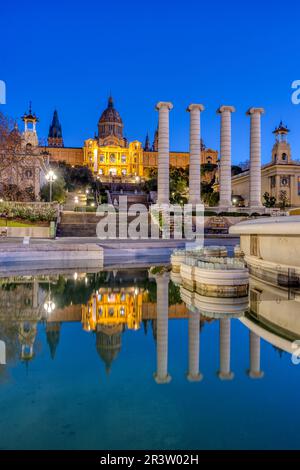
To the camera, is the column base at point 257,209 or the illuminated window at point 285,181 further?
the illuminated window at point 285,181

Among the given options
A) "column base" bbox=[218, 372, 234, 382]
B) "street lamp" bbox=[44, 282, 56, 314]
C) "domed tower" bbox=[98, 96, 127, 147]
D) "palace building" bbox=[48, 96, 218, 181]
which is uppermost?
"domed tower" bbox=[98, 96, 127, 147]

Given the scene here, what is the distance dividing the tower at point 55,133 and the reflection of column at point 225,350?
15666 cm

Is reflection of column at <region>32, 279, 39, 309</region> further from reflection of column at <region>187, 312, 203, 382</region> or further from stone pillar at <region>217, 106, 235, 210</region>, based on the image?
stone pillar at <region>217, 106, 235, 210</region>

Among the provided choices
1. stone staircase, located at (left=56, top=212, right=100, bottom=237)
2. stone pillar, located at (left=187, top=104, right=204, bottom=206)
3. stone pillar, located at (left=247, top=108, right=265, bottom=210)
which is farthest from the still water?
stone pillar, located at (left=247, top=108, right=265, bottom=210)

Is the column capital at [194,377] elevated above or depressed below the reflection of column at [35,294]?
below

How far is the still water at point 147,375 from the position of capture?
4.92 meters

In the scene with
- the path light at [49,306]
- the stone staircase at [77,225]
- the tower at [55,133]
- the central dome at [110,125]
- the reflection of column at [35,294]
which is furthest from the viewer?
the tower at [55,133]

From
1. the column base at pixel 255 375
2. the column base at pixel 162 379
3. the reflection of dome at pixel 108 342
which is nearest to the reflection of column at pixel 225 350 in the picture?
the column base at pixel 255 375

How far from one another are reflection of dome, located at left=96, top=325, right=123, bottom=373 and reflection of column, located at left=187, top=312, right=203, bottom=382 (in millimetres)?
1474

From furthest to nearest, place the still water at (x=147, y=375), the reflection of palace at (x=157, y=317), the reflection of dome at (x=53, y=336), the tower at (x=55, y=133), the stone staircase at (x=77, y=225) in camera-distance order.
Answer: the tower at (x=55, y=133), the stone staircase at (x=77, y=225), the reflection of dome at (x=53, y=336), the reflection of palace at (x=157, y=317), the still water at (x=147, y=375)

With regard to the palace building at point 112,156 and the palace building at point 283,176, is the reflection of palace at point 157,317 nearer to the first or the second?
the palace building at point 283,176

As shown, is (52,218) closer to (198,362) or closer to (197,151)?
(197,151)

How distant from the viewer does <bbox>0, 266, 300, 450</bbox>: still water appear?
4922mm

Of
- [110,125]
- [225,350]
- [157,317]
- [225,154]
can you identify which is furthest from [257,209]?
[110,125]
